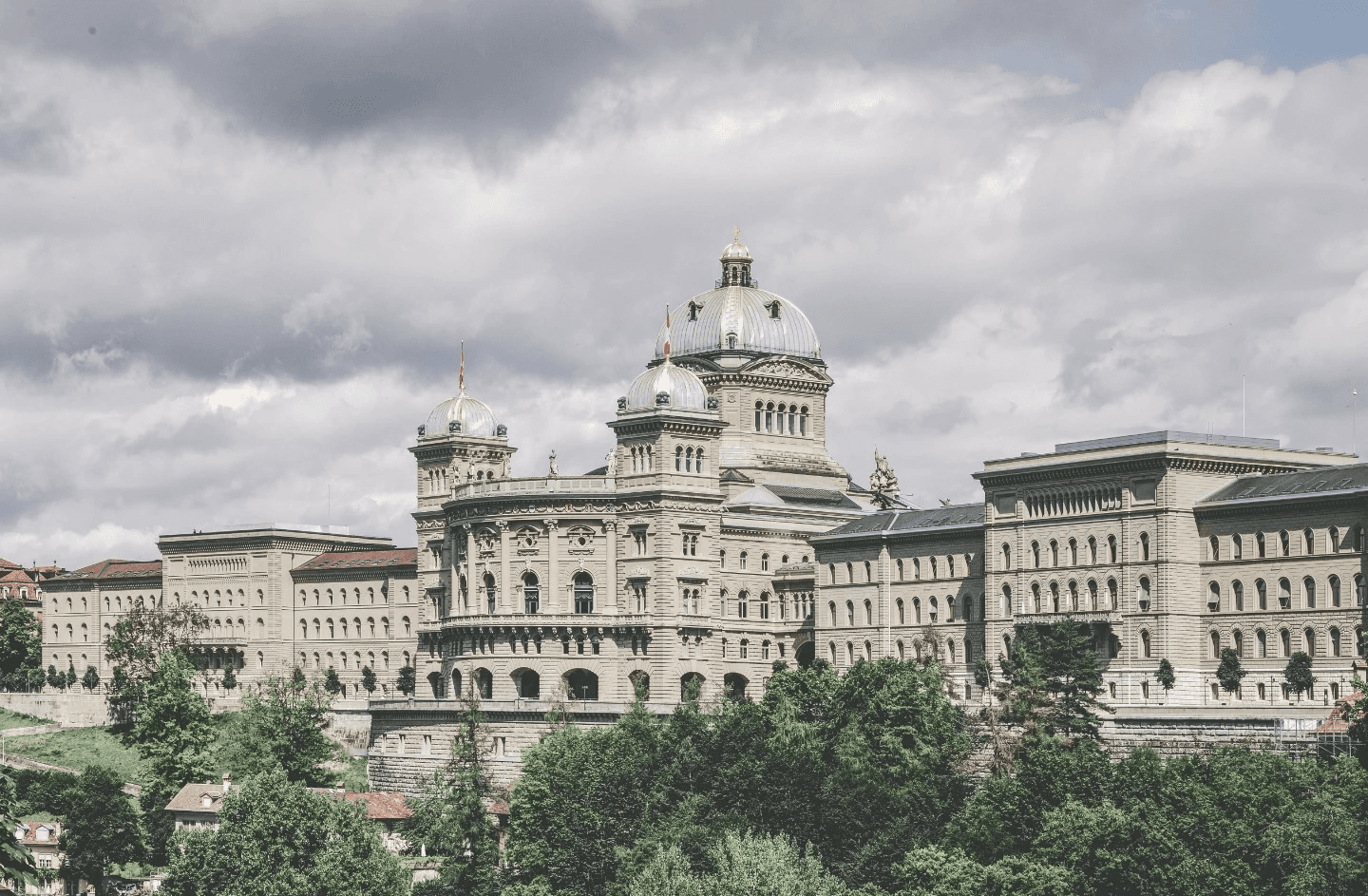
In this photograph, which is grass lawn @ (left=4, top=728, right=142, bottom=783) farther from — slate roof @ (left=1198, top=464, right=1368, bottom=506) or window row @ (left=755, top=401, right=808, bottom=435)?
slate roof @ (left=1198, top=464, right=1368, bottom=506)

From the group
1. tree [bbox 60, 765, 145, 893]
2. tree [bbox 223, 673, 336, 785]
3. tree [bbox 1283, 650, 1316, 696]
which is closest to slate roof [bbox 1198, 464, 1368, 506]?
tree [bbox 1283, 650, 1316, 696]

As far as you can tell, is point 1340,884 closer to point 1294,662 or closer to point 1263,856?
point 1263,856

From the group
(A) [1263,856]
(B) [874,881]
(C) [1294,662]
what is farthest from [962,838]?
(C) [1294,662]

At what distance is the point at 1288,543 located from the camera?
137875 mm

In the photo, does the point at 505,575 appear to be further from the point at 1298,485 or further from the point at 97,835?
the point at 1298,485

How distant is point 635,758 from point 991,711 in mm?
19851

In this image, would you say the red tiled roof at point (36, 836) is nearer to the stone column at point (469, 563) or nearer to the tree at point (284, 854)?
the tree at point (284, 854)

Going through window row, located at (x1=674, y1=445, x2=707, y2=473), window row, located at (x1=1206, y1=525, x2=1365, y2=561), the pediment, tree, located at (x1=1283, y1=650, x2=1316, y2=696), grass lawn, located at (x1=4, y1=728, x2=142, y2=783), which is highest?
the pediment

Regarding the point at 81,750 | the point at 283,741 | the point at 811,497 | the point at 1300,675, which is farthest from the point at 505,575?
the point at 1300,675

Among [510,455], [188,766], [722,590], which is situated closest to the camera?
[188,766]

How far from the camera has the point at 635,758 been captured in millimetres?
125062

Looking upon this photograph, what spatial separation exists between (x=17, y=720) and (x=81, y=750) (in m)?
17.5

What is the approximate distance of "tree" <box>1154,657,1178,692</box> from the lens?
139000 mm

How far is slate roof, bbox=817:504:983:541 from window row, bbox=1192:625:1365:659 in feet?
66.9
